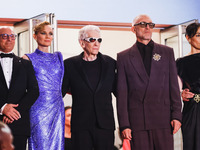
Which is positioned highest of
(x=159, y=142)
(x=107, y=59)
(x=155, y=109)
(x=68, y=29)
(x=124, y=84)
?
(x=68, y=29)

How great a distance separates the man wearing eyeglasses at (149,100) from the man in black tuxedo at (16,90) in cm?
81

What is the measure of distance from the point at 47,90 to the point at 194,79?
4.84 feet

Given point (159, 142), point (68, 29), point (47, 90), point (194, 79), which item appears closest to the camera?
point (159, 142)

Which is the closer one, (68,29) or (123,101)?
(123,101)

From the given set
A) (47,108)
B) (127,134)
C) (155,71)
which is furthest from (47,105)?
(155,71)

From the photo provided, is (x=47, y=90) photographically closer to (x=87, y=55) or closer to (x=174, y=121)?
(x=87, y=55)

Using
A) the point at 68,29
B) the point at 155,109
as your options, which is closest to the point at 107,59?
the point at 155,109

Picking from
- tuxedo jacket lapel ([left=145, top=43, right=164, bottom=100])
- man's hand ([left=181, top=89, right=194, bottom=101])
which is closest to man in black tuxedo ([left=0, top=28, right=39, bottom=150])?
tuxedo jacket lapel ([left=145, top=43, right=164, bottom=100])

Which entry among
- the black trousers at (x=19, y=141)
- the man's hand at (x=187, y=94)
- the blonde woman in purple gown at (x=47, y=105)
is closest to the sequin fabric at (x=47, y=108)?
the blonde woman in purple gown at (x=47, y=105)

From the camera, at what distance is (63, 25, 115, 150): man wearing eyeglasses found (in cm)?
346

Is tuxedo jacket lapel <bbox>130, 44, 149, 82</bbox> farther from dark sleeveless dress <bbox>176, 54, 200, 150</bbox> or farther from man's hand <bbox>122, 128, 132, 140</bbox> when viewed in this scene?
dark sleeveless dress <bbox>176, 54, 200, 150</bbox>

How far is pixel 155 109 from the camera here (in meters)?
3.47

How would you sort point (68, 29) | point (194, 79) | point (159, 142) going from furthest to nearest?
point (68, 29) < point (194, 79) < point (159, 142)

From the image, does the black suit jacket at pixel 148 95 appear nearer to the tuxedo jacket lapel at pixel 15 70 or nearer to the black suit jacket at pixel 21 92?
the black suit jacket at pixel 21 92
